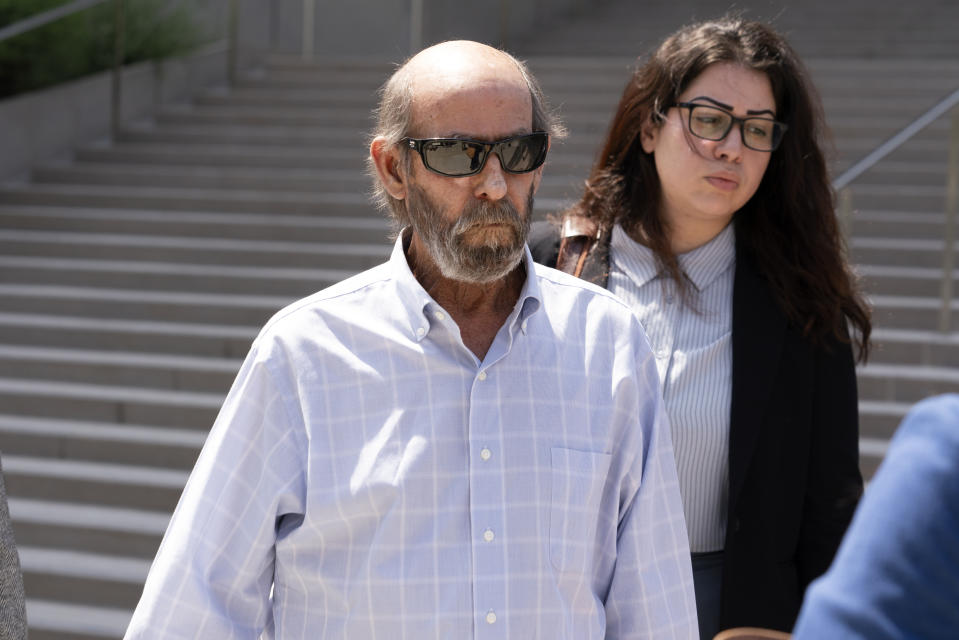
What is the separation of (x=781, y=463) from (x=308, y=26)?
36.9 ft

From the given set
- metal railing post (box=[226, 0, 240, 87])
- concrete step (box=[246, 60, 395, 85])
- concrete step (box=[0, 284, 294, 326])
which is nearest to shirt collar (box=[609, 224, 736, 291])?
concrete step (box=[0, 284, 294, 326])

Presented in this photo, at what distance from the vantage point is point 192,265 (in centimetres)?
Answer: 790

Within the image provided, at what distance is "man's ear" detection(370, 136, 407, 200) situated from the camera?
2078mm

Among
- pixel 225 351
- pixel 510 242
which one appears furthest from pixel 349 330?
pixel 225 351

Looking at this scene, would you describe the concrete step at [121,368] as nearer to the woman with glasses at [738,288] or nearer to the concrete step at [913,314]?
the concrete step at [913,314]

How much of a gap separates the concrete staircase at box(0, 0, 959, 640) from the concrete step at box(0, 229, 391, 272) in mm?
16

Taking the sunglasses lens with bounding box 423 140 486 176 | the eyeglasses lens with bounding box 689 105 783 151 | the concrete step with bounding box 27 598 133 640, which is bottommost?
the concrete step with bounding box 27 598 133 640

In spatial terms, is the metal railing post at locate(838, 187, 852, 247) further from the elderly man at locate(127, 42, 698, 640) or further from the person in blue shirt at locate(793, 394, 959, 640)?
the person in blue shirt at locate(793, 394, 959, 640)

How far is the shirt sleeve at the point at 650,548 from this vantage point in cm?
194

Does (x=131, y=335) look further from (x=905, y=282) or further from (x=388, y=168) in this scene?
(x=388, y=168)

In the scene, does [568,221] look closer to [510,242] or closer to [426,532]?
[510,242]

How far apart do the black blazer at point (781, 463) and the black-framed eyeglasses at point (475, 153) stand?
2.72 feet

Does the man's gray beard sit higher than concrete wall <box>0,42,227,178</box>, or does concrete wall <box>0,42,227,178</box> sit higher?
concrete wall <box>0,42,227,178</box>

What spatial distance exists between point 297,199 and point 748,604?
649cm
